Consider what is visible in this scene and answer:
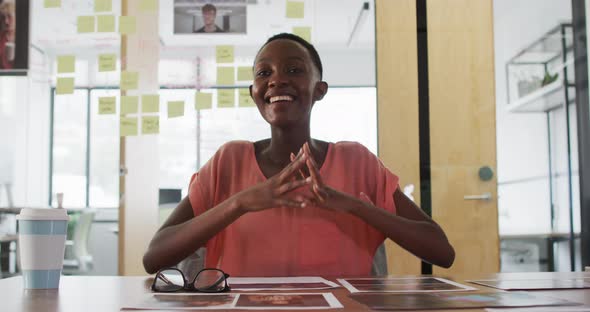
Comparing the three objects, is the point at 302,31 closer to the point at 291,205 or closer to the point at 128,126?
the point at 128,126

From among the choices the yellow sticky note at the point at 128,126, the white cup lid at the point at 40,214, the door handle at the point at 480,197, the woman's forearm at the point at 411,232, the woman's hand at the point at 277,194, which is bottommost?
the woman's forearm at the point at 411,232

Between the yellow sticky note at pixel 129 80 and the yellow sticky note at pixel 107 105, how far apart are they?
0.13 metres

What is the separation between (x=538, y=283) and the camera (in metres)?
1.06

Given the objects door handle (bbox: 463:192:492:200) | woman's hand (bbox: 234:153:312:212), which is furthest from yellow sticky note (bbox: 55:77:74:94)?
woman's hand (bbox: 234:153:312:212)

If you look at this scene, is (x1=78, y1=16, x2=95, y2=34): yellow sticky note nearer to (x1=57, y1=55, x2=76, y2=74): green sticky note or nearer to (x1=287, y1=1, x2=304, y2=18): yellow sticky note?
(x1=57, y1=55, x2=76, y2=74): green sticky note

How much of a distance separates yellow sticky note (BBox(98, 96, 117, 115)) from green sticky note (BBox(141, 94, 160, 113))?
0.62 feet

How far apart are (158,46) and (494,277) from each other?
2.52m

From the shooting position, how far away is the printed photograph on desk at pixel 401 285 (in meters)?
0.95

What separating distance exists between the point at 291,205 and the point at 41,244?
1.64ft

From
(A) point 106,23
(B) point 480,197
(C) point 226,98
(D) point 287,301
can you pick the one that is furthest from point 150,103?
(D) point 287,301

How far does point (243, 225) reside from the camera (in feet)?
4.53

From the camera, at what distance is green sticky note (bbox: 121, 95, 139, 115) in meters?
Result: 3.15

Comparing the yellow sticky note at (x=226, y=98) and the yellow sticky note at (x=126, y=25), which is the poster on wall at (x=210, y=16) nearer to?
the yellow sticky note at (x=126, y=25)

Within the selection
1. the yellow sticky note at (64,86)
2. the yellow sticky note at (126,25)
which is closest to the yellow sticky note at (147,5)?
the yellow sticky note at (126,25)
